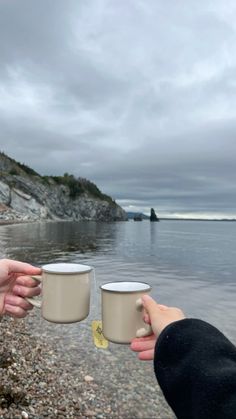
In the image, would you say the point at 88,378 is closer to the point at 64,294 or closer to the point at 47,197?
the point at 64,294

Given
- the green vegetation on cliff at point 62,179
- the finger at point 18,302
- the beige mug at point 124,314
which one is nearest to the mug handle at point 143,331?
the beige mug at point 124,314

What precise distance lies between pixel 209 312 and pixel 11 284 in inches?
376

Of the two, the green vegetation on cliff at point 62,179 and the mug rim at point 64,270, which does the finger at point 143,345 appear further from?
the green vegetation on cliff at point 62,179

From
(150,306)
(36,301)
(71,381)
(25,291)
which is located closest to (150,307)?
(150,306)

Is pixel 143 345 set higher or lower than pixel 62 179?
lower

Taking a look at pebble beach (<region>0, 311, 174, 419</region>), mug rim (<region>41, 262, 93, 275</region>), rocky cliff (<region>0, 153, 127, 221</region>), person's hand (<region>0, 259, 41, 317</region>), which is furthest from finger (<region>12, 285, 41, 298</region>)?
rocky cliff (<region>0, 153, 127, 221</region>)

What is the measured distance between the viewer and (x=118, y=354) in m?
6.57

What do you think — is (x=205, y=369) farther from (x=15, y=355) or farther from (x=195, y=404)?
(x=15, y=355)

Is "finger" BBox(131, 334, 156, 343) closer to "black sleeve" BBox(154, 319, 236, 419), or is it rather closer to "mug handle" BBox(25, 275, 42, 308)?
"black sleeve" BBox(154, 319, 236, 419)

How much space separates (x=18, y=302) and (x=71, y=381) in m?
3.20

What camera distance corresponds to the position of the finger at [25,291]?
2428 mm

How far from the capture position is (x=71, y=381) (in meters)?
5.13

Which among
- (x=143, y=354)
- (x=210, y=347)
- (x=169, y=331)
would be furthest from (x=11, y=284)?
(x=210, y=347)

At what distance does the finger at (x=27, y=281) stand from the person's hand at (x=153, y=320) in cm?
86
